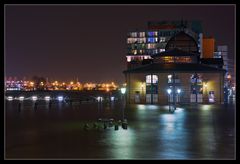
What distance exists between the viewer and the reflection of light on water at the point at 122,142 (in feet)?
79.2

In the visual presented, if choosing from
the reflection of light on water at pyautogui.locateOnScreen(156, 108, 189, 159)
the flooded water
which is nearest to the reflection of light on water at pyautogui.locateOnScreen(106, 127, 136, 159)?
the flooded water

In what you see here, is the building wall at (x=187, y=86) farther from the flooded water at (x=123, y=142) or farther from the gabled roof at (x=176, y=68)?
the flooded water at (x=123, y=142)

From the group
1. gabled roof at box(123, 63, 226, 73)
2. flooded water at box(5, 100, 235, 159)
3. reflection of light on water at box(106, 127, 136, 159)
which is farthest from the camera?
gabled roof at box(123, 63, 226, 73)

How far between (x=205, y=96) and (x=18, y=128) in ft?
193

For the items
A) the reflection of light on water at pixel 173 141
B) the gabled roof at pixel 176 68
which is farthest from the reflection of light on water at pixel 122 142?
the gabled roof at pixel 176 68

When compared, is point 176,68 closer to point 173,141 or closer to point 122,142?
point 173,141

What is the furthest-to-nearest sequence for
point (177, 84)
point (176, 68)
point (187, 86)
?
1. point (176, 68)
2. point (187, 86)
3. point (177, 84)

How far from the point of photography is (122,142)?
94.0ft

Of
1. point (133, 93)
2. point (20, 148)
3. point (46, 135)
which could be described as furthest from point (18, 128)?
point (133, 93)

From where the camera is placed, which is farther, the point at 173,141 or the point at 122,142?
the point at 173,141

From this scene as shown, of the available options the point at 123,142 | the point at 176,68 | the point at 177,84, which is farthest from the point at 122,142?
the point at 176,68

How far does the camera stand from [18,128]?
38250mm

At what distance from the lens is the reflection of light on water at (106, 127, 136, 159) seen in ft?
79.2

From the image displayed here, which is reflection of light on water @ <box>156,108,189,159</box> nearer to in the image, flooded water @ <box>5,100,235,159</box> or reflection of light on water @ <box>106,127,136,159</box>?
flooded water @ <box>5,100,235,159</box>
